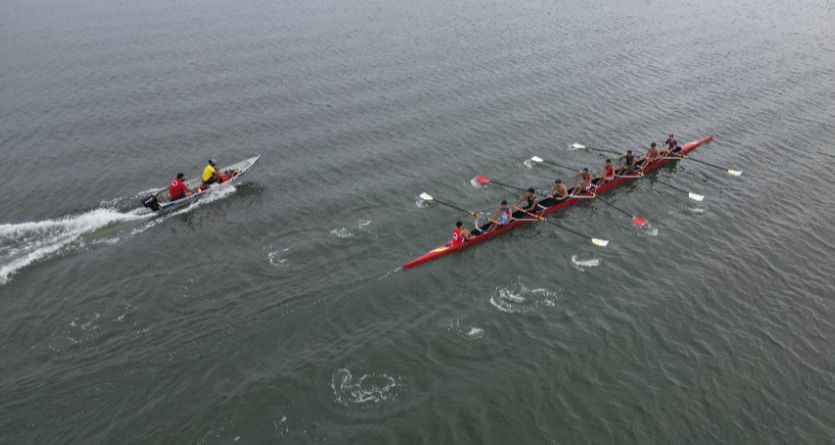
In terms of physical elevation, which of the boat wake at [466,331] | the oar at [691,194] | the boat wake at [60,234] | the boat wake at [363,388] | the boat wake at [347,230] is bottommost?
the oar at [691,194]

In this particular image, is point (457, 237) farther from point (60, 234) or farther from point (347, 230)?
point (60, 234)

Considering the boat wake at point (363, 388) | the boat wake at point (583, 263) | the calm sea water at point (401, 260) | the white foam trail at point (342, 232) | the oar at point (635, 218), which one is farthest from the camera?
the oar at point (635, 218)

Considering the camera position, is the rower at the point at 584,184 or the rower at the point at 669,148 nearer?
the rower at the point at 584,184

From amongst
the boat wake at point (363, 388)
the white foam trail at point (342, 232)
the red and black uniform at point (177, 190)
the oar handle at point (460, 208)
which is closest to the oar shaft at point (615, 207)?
the oar handle at point (460, 208)

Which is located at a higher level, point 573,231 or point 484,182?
point 484,182

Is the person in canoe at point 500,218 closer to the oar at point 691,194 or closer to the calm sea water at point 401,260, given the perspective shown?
the calm sea water at point 401,260

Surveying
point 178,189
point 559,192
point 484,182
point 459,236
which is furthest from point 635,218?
point 178,189

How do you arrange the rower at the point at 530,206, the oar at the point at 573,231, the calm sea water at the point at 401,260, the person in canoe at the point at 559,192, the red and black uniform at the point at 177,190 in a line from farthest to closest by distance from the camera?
the person in canoe at the point at 559,192, the red and black uniform at the point at 177,190, the rower at the point at 530,206, the oar at the point at 573,231, the calm sea water at the point at 401,260
